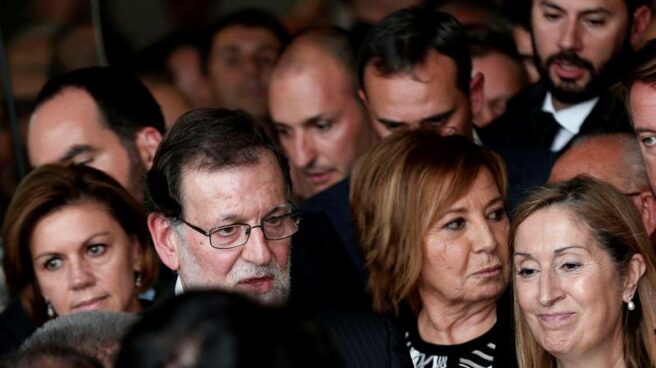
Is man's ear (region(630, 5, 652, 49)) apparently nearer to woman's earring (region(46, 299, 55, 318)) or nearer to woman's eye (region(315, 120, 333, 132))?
woman's eye (region(315, 120, 333, 132))

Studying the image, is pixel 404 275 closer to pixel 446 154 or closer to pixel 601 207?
pixel 446 154

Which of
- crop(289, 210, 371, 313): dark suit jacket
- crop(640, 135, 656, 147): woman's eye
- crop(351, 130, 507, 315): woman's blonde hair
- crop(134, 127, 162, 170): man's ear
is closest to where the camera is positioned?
crop(640, 135, 656, 147): woman's eye

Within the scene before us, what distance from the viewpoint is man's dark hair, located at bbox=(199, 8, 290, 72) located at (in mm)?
6824

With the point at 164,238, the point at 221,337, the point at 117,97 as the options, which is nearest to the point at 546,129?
the point at 117,97

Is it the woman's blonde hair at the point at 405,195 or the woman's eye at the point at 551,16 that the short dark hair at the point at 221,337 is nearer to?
the woman's blonde hair at the point at 405,195

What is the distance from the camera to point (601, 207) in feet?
12.0

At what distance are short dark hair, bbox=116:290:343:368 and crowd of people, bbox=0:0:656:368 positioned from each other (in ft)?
1.45

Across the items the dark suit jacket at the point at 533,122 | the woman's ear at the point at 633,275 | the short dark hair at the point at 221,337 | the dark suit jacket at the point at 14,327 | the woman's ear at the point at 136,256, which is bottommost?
the dark suit jacket at the point at 14,327

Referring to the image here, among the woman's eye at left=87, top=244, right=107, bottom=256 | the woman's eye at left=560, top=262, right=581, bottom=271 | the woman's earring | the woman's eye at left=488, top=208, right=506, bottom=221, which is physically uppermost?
the woman's eye at left=560, top=262, right=581, bottom=271

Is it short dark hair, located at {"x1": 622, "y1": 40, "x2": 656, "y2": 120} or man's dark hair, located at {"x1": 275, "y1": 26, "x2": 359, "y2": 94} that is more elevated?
short dark hair, located at {"x1": 622, "y1": 40, "x2": 656, "y2": 120}

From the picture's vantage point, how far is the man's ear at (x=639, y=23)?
5016 mm

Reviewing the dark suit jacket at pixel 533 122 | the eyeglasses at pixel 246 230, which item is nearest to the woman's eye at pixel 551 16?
the dark suit jacket at pixel 533 122

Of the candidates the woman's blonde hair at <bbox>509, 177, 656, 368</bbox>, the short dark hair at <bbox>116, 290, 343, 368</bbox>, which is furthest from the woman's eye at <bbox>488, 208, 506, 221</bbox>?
the short dark hair at <bbox>116, 290, 343, 368</bbox>

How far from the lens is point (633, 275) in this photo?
12.0 feet
